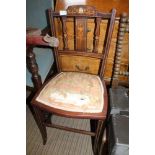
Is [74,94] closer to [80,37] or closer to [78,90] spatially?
[78,90]

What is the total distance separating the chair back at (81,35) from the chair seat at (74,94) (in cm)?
16

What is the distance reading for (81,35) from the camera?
1.42m

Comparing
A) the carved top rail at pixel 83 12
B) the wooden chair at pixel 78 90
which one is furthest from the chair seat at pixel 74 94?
the carved top rail at pixel 83 12

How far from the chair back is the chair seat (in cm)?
16

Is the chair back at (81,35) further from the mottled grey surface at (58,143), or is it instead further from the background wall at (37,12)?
the mottled grey surface at (58,143)

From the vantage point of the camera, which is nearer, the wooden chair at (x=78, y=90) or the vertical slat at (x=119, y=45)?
the wooden chair at (x=78, y=90)

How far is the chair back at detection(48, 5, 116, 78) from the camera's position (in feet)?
3.91

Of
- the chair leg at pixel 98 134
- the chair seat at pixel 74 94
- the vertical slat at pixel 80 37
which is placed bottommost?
the chair leg at pixel 98 134

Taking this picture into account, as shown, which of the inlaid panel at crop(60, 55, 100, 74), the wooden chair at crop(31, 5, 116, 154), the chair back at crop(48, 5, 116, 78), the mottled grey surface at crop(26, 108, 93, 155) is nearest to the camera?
the wooden chair at crop(31, 5, 116, 154)

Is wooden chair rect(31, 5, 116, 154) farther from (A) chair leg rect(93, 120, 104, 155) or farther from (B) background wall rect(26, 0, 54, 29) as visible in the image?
(B) background wall rect(26, 0, 54, 29)

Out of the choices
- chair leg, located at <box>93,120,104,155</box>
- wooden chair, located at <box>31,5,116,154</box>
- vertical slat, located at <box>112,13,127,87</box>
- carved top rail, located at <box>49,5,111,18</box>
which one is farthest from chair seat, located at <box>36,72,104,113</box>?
carved top rail, located at <box>49,5,111,18</box>

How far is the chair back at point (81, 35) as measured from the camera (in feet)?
3.91
